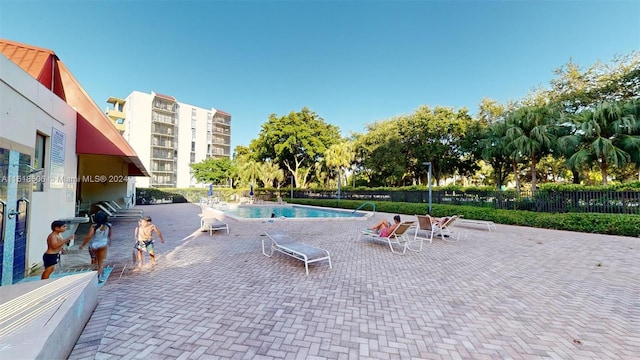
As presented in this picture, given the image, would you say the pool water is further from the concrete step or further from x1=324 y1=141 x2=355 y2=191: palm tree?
the concrete step

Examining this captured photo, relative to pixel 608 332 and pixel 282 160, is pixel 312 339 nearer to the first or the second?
pixel 608 332

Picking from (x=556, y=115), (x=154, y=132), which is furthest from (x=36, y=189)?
(x=154, y=132)

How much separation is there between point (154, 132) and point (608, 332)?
57.3 m

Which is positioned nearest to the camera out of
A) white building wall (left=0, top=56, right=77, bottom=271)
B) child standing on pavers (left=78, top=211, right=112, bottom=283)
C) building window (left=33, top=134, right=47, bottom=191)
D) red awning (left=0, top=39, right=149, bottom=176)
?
white building wall (left=0, top=56, right=77, bottom=271)

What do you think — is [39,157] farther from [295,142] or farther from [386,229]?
[295,142]

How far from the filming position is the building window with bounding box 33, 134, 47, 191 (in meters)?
5.12

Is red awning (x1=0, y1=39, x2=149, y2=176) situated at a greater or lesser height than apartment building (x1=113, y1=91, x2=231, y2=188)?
lesser

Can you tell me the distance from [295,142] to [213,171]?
22.0 metres

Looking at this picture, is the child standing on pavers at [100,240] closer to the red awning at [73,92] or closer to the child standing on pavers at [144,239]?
the child standing on pavers at [144,239]

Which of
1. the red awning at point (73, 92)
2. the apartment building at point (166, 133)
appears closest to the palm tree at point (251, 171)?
the apartment building at point (166, 133)

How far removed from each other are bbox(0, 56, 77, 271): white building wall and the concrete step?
8.08 feet

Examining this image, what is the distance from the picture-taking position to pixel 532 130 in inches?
575

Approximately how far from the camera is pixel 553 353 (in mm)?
2705

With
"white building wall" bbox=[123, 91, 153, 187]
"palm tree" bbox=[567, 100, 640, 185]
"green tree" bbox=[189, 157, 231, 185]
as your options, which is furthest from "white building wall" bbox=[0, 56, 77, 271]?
"white building wall" bbox=[123, 91, 153, 187]
